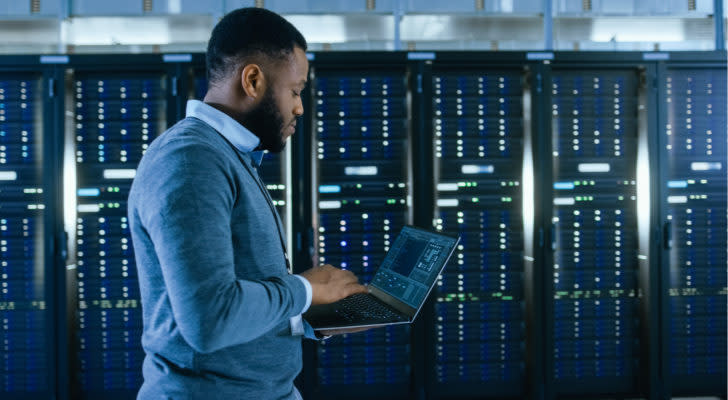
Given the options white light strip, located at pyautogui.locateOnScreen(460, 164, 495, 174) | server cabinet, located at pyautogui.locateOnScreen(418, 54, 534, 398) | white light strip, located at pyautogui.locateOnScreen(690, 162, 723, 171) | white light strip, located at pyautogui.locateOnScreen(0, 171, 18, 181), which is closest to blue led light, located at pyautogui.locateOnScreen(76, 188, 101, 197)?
white light strip, located at pyautogui.locateOnScreen(0, 171, 18, 181)

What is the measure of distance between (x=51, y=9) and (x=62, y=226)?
1451 mm

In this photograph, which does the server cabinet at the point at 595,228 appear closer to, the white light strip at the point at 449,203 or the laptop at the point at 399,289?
the white light strip at the point at 449,203

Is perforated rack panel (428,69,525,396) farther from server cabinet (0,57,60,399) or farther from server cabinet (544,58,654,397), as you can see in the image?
server cabinet (0,57,60,399)

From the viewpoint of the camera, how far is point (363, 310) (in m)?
1.08

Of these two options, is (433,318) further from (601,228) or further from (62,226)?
(62,226)

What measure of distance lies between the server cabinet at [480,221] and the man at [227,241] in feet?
6.17

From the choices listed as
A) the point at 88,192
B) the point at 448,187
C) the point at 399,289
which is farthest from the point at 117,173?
the point at 399,289

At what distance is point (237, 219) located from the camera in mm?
827

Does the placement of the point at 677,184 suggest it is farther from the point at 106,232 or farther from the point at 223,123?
the point at 106,232

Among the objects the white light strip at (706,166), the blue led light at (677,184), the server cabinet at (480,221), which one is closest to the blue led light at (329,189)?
the server cabinet at (480,221)

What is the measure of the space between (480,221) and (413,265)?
1696 millimetres

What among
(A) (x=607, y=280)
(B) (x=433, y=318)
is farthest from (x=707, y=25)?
(B) (x=433, y=318)

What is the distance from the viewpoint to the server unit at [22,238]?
271 cm

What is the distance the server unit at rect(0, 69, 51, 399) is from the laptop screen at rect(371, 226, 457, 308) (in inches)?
93.9
